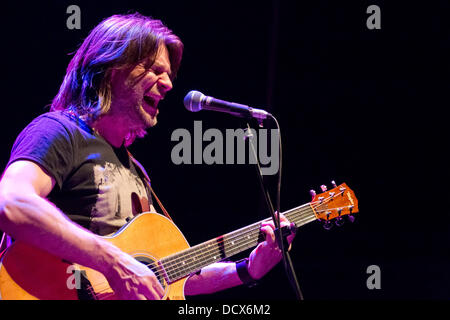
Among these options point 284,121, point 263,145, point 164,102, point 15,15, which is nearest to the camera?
point 15,15

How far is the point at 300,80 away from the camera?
A: 3.95m

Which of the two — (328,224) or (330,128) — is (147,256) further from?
(330,128)

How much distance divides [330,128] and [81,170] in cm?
260

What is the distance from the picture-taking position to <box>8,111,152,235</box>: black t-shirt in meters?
1.75

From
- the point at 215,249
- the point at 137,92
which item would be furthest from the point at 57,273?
the point at 137,92

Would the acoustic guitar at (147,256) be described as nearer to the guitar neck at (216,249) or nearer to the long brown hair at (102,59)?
the guitar neck at (216,249)

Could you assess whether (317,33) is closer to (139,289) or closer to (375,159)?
(375,159)

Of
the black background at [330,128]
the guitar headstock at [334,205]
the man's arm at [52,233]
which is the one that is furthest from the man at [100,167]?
the black background at [330,128]

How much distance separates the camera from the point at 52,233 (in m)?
1.59

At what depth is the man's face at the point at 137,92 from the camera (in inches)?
88.2

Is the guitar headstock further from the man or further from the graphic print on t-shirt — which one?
the graphic print on t-shirt

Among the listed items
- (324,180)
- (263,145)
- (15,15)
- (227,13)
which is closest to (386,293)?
(324,180)

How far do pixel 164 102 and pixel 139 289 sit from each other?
225cm

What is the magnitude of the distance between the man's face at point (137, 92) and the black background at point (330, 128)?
4.13ft
